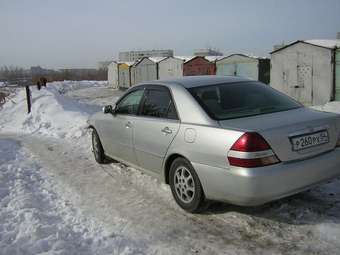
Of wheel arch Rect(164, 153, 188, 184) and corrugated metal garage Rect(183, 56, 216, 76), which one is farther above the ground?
corrugated metal garage Rect(183, 56, 216, 76)

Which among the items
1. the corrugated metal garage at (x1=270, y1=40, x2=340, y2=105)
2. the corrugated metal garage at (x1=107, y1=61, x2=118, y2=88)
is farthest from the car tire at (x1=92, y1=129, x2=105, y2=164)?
the corrugated metal garage at (x1=107, y1=61, x2=118, y2=88)

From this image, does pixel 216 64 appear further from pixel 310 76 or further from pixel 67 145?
pixel 67 145

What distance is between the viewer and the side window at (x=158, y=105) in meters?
4.59

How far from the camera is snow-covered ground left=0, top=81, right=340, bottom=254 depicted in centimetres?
352

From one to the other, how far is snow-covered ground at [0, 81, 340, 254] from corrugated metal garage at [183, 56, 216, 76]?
16.1 meters

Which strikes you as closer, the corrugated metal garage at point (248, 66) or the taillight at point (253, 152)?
the taillight at point (253, 152)

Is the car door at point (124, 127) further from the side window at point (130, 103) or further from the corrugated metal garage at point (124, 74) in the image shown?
the corrugated metal garage at point (124, 74)

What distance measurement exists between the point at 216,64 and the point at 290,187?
1785 cm

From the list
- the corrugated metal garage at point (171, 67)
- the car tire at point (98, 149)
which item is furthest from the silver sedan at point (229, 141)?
the corrugated metal garage at point (171, 67)

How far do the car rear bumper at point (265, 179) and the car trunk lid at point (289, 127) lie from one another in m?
0.09

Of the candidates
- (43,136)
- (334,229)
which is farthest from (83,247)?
(43,136)

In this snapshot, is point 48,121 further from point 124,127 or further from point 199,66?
point 199,66

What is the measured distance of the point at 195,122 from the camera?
13.5 feet

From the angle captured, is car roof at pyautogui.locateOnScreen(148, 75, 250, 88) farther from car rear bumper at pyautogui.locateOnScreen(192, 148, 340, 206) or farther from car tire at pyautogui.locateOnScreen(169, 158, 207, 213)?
car rear bumper at pyautogui.locateOnScreen(192, 148, 340, 206)
